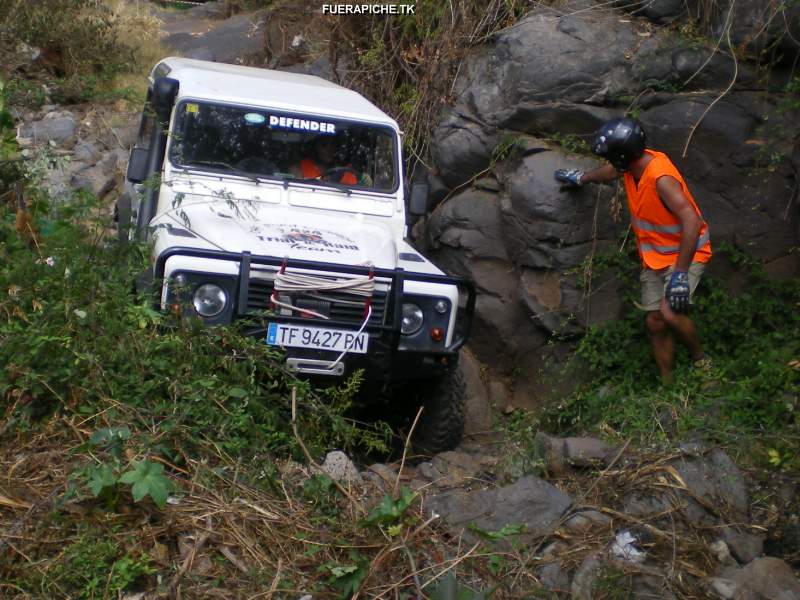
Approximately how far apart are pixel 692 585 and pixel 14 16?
31.4 ft

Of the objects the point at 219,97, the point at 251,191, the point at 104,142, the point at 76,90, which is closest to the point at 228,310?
the point at 251,191

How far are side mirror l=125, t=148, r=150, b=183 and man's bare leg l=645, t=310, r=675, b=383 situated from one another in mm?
2950

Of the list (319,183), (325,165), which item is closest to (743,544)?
(319,183)

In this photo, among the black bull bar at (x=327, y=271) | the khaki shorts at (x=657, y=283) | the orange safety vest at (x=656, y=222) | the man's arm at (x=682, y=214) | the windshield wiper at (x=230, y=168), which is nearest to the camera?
the black bull bar at (x=327, y=271)

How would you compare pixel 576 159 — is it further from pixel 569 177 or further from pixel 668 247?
pixel 668 247

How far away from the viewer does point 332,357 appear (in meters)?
4.95

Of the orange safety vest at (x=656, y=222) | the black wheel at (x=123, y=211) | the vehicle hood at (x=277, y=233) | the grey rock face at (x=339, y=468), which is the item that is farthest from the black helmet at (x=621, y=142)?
the black wheel at (x=123, y=211)

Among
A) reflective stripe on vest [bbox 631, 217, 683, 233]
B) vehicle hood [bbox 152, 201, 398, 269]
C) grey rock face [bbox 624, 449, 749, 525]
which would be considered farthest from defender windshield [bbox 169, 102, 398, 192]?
grey rock face [bbox 624, 449, 749, 525]

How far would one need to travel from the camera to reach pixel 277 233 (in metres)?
5.37

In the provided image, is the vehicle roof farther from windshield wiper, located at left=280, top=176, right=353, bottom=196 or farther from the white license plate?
the white license plate

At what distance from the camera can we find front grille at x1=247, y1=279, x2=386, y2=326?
483 cm

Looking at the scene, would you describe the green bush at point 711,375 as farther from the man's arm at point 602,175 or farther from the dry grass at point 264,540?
the dry grass at point 264,540

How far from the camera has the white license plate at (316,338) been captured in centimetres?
480

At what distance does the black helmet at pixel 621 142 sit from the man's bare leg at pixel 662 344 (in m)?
0.87
